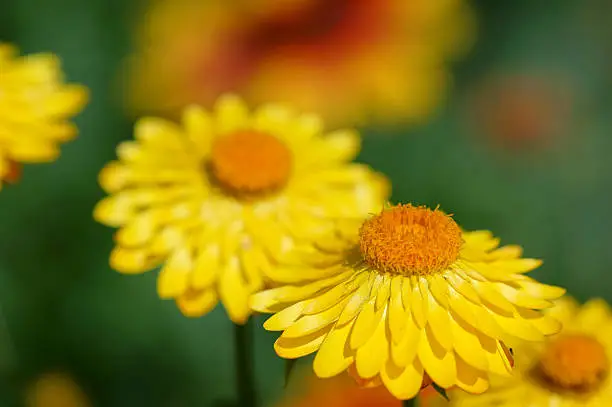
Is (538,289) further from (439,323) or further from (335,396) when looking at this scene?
(335,396)

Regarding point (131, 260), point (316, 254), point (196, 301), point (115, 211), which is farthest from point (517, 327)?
point (115, 211)

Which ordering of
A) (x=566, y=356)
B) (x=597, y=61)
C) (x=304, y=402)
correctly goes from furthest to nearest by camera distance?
(x=597, y=61), (x=304, y=402), (x=566, y=356)

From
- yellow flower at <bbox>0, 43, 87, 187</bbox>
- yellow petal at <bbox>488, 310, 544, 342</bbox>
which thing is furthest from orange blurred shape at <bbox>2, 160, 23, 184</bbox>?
yellow petal at <bbox>488, 310, 544, 342</bbox>

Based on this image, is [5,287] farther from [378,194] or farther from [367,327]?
[367,327]

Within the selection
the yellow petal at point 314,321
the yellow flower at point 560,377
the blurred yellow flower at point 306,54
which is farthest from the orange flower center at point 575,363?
the blurred yellow flower at point 306,54

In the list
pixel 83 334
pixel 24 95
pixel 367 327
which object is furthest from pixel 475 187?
pixel 367 327

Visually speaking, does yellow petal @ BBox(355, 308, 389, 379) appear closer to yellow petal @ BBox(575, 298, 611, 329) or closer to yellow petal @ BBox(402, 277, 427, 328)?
yellow petal @ BBox(402, 277, 427, 328)

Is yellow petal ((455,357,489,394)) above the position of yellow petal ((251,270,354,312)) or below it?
below
